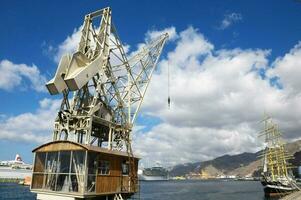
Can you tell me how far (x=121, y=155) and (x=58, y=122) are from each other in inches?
272

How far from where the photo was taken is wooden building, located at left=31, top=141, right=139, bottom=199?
26.0 meters

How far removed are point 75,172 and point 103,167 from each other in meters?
2.81

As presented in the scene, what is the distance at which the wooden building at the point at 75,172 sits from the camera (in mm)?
26016

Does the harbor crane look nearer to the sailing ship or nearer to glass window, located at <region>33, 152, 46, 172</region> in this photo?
glass window, located at <region>33, 152, 46, 172</region>

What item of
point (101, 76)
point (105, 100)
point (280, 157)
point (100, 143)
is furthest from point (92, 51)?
point (280, 157)

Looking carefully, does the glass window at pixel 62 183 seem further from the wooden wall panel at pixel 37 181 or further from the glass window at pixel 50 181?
the wooden wall panel at pixel 37 181

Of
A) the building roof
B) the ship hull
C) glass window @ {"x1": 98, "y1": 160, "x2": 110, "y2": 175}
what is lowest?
the ship hull

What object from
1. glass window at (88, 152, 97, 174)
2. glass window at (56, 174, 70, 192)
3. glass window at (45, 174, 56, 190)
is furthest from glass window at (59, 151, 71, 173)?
glass window at (88, 152, 97, 174)

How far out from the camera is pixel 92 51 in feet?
108

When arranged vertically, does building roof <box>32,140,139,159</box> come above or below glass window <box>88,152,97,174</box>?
above

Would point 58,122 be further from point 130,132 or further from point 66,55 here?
point 130,132

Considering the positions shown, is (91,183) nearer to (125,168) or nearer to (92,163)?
A: (92,163)

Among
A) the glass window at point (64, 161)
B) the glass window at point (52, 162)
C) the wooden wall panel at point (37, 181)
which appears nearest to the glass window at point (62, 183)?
the glass window at point (64, 161)

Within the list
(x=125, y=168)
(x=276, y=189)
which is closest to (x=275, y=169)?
(x=276, y=189)
